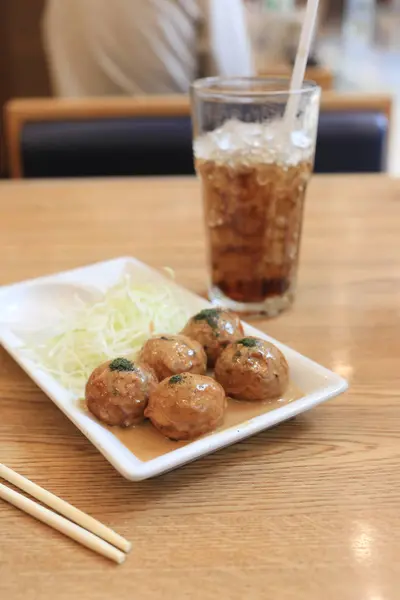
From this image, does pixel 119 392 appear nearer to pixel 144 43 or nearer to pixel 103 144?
pixel 103 144

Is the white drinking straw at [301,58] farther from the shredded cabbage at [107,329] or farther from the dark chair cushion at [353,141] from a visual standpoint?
the dark chair cushion at [353,141]

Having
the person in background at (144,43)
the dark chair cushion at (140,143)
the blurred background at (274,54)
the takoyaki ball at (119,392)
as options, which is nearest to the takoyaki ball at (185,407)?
the takoyaki ball at (119,392)

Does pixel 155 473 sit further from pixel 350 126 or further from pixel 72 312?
pixel 350 126

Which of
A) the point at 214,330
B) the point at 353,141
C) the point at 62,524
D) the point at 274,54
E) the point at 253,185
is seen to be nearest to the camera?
the point at 62,524

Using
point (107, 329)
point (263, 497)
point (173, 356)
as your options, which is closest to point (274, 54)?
point (107, 329)

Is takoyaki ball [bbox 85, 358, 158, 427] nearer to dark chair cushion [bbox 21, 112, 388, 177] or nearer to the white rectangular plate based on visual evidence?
the white rectangular plate

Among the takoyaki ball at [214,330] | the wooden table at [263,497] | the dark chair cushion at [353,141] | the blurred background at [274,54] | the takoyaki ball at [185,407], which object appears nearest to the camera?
the wooden table at [263,497]
